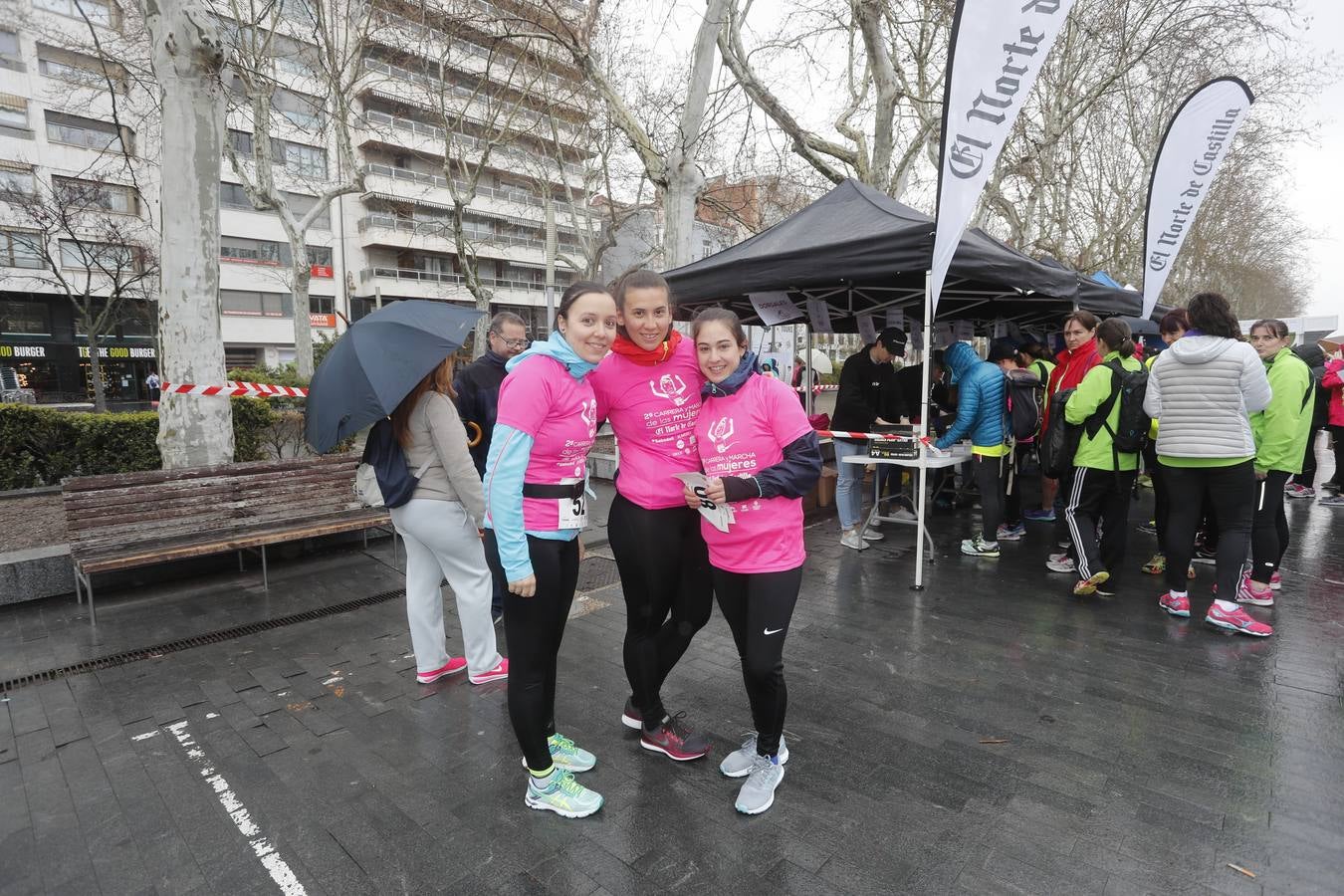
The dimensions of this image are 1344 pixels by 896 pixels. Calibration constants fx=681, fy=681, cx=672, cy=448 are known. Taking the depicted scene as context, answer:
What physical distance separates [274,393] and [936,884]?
25.6 feet

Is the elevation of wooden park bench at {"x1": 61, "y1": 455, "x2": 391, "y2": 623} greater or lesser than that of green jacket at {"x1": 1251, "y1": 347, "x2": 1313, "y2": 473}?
lesser

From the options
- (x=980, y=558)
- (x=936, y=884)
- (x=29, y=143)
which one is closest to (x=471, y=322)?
(x=936, y=884)

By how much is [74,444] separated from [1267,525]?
1117 cm

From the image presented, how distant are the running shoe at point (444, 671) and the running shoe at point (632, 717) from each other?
120 cm

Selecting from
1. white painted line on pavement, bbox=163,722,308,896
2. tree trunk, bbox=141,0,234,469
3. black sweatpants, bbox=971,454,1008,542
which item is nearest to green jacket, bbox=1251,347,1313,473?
black sweatpants, bbox=971,454,1008,542

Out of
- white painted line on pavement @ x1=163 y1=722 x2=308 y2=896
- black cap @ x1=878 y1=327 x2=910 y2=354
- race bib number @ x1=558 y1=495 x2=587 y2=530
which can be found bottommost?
white painted line on pavement @ x1=163 y1=722 x2=308 y2=896

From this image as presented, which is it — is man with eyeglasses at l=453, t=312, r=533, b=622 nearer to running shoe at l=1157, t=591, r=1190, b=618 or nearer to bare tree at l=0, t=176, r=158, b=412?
running shoe at l=1157, t=591, r=1190, b=618

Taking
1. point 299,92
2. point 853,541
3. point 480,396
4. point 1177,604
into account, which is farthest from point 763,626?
point 299,92

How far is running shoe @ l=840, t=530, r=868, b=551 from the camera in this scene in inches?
247

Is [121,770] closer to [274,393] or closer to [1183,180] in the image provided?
[274,393]

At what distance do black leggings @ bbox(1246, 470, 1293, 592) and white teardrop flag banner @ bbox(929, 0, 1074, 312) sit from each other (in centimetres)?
267

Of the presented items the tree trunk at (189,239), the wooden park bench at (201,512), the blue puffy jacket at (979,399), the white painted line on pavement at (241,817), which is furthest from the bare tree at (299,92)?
the blue puffy jacket at (979,399)

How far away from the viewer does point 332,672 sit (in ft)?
12.6

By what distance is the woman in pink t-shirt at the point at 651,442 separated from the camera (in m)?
2.50
